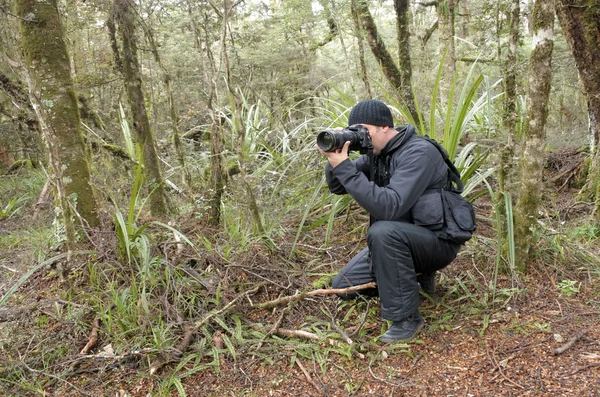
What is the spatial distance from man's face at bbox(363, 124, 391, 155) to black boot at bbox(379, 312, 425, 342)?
882 millimetres

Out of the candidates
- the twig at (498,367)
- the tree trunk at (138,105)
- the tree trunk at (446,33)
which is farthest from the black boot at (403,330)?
the tree trunk at (446,33)

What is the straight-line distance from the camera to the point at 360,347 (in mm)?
1955

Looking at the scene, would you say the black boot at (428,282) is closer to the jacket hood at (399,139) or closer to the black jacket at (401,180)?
the black jacket at (401,180)

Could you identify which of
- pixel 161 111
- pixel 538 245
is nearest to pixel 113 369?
pixel 538 245

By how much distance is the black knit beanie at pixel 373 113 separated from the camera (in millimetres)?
2091

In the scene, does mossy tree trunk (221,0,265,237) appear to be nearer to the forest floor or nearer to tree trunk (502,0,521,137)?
the forest floor

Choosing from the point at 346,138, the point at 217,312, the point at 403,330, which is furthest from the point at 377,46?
the point at 217,312

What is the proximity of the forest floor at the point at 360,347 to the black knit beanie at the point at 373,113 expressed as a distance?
0.98 m

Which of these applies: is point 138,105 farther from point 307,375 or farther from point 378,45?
point 307,375

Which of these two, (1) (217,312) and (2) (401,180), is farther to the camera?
(1) (217,312)

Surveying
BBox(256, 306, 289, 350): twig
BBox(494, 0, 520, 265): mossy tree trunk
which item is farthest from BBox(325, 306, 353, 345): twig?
BBox(494, 0, 520, 265): mossy tree trunk

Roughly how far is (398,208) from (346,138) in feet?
1.37

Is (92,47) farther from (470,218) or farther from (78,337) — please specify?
(470,218)

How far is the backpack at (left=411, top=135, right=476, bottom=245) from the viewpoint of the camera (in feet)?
6.62
